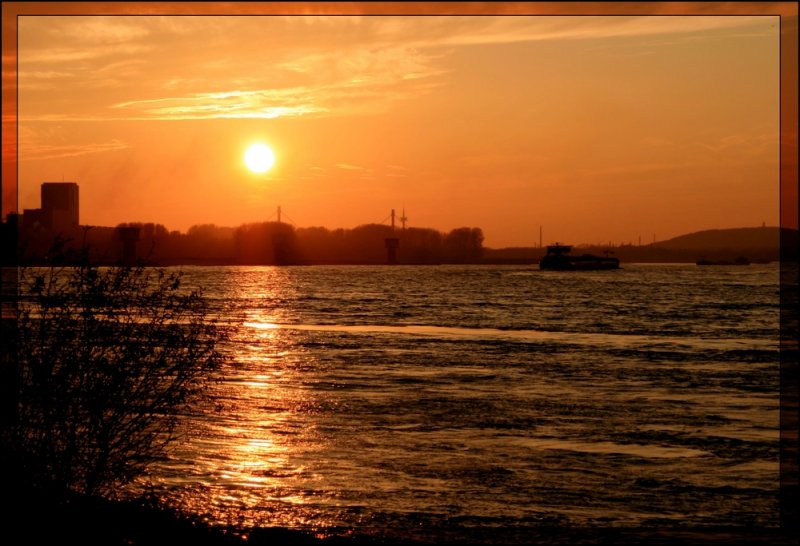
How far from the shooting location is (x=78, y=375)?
14.8 metres

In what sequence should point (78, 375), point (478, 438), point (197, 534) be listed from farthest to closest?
point (478, 438) → point (78, 375) → point (197, 534)

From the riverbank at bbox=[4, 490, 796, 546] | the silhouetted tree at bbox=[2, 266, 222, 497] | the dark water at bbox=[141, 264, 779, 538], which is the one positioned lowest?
the dark water at bbox=[141, 264, 779, 538]

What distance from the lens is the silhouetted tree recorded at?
1439 centimetres

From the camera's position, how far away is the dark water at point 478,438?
19.1m

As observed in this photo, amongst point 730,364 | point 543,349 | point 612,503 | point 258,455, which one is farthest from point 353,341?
point 612,503

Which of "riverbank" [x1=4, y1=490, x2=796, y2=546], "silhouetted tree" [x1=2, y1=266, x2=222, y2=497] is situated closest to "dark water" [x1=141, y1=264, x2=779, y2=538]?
"riverbank" [x1=4, y1=490, x2=796, y2=546]

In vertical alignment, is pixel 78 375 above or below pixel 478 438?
above

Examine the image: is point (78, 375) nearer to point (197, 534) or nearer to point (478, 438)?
point (197, 534)

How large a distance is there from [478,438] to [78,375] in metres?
14.7

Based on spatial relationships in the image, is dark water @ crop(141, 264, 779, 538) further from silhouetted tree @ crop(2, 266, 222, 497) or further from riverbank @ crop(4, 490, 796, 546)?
silhouetted tree @ crop(2, 266, 222, 497)

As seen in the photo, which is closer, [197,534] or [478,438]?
[197,534]

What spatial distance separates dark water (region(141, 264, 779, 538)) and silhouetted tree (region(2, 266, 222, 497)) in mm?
2250

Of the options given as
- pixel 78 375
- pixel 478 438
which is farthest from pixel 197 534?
pixel 478 438

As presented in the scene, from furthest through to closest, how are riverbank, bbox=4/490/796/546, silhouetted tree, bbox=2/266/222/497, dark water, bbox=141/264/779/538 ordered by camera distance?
1. dark water, bbox=141/264/779/538
2. silhouetted tree, bbox=2/266/222/497
3. riverbank, bbox=4/490/796/546
